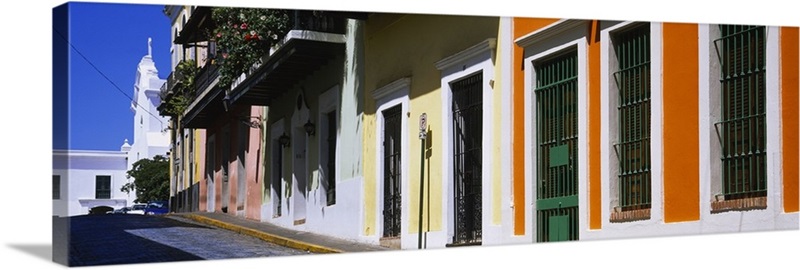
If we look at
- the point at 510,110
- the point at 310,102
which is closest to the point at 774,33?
the point at 510,110

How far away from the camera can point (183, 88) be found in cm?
1073

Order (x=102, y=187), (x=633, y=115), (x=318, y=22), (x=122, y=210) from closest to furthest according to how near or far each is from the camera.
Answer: (x=102, y=187)
(x=122, y=210)
(x=633, y=115)
(x=318, y=22)

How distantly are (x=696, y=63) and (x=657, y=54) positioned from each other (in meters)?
0.31

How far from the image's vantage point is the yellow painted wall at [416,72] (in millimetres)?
10695

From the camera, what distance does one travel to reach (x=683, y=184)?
10.1 meters

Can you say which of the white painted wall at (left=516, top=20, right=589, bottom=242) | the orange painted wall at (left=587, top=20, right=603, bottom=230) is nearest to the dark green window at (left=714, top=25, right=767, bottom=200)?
the orange painted wall at (left=587, top=20, right=603, bottom=230)

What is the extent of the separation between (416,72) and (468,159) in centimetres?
97

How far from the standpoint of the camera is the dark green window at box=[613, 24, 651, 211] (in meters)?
10.3

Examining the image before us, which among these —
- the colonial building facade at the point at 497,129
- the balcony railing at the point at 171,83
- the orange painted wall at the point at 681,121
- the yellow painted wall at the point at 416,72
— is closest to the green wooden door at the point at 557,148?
the colonial building facade at the point at 497,129

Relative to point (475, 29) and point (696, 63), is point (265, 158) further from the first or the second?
point (696, 63)

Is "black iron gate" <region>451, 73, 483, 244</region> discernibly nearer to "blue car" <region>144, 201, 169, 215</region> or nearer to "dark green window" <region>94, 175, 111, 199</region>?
"blue car" <region>144, 201, 169, 215</region>

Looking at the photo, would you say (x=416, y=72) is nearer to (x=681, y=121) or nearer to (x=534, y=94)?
(x=534, y=94)

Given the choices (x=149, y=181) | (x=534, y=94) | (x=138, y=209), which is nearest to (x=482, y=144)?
(x=534, y=94)

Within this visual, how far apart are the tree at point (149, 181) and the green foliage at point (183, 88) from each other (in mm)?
587
